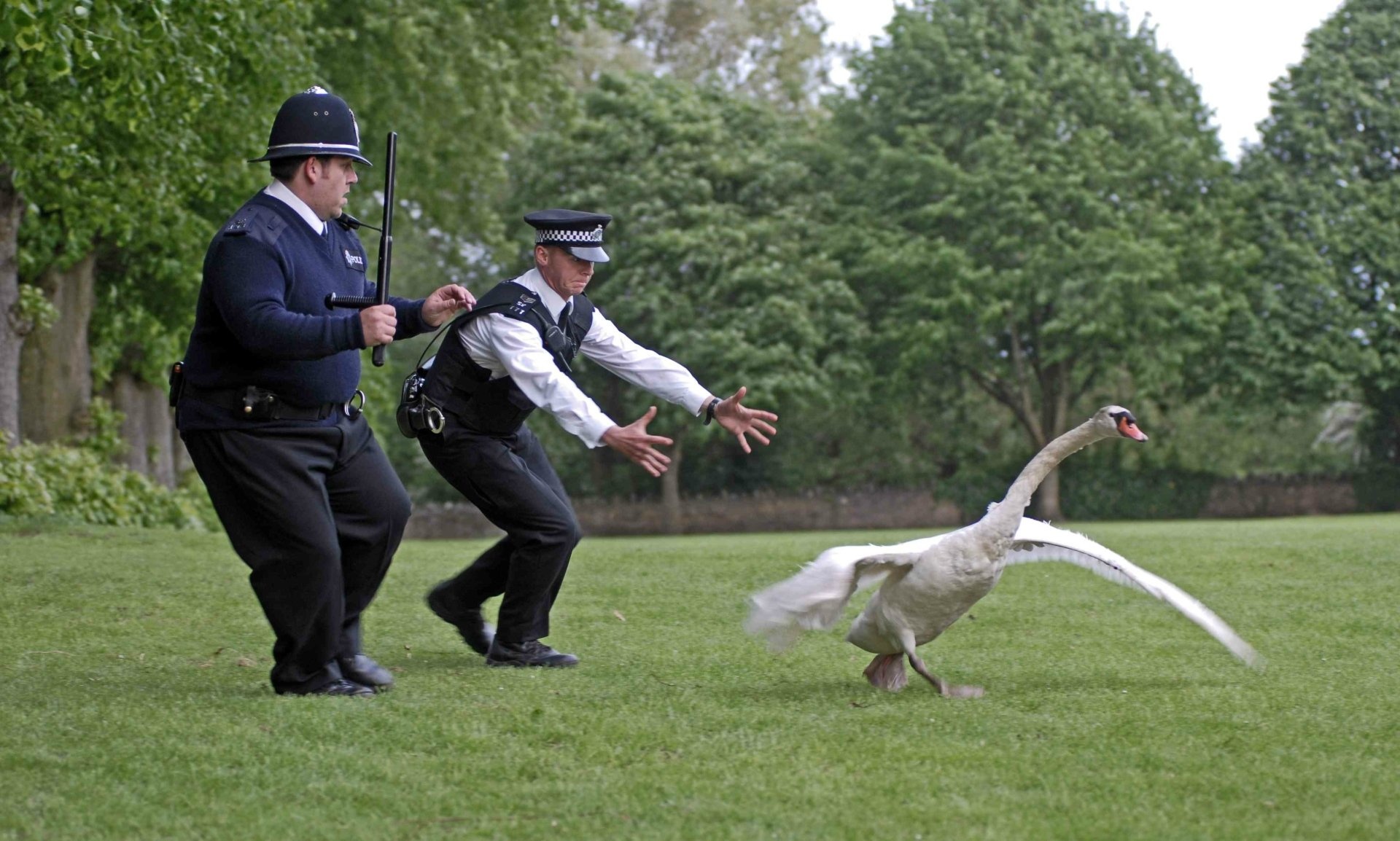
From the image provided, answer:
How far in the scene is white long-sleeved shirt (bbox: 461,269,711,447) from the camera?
22.9ft

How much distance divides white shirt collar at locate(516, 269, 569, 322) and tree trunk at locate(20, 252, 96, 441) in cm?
1584

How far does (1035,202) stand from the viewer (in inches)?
1572

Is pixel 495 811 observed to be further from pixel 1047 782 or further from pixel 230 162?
pixel 230 162

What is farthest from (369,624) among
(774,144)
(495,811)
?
(774,144)

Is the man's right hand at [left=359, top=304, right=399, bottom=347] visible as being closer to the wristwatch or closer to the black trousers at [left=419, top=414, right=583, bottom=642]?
the black trousers at [left=419, top=414, right=583, bottom=642]

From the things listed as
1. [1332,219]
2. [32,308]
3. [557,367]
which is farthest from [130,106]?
[1332,219]

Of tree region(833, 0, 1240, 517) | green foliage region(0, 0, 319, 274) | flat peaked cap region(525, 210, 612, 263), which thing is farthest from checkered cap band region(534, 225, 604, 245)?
tree region(833, 0, 1240, 517)

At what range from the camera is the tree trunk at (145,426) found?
2505cm

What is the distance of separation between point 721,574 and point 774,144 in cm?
3200

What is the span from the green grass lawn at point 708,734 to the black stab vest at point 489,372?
123cm

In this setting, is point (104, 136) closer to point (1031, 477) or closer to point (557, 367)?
point (557, 367)

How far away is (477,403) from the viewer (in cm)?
768

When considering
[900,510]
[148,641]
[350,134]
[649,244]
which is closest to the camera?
[350,134]

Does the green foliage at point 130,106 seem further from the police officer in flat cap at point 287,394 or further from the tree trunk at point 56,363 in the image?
the police officer in flat cap at point 287,394
